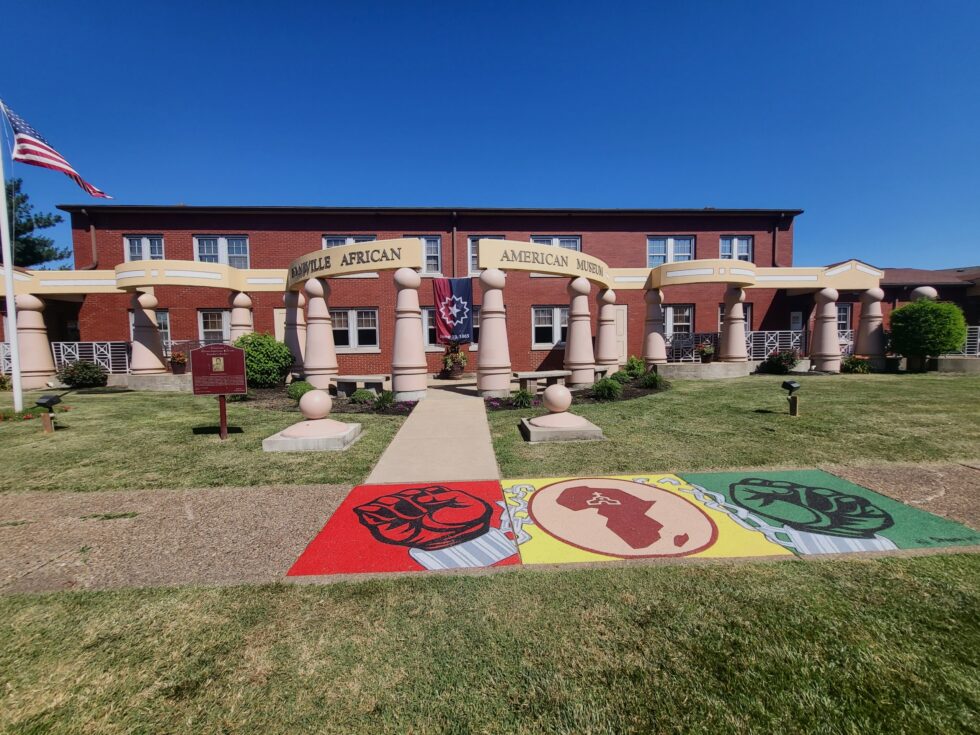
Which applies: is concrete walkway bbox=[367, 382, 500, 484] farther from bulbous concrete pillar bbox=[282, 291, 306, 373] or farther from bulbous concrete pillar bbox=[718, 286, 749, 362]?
bulbous concrete pillar bbox=[718, 286, 749, 362]

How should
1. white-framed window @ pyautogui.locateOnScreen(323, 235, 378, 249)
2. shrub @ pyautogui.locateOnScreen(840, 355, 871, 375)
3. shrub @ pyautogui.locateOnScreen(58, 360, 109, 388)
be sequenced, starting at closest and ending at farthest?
shrub @ pyautogui.locateOnScreen(58, 360, 109, 388)
shrub @ pyautogui.locateOnScreen(840, 355, 871, 375)
white-framed window @ pyautogui.locateOnScreen(323, 235, 378, 249)

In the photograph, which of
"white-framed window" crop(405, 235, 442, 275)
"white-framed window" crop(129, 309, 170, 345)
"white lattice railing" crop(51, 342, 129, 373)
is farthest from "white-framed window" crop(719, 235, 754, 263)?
"white lattice railing" crop(51, 342, 129, 373)

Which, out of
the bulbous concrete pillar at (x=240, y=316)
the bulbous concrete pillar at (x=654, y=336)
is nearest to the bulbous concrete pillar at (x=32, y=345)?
the bulbous concrete pillar at (x=240, y=316)

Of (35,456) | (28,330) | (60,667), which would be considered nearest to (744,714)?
(60,667)

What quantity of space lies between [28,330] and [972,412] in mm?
29069

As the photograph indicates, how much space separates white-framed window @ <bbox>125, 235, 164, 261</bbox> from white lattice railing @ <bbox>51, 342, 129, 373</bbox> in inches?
168

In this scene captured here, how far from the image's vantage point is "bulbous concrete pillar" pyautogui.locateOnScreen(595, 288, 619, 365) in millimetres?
14812

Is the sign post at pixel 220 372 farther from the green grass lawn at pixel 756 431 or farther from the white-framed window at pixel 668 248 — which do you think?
the white-framed window at pixel 668 248

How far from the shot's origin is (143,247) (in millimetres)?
18797

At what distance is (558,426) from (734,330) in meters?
12.4

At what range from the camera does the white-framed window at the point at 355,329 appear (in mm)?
19000

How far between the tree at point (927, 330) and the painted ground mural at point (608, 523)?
15479 mm

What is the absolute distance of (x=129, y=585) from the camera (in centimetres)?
320

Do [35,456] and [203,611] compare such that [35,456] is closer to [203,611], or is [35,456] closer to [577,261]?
[203,611]
